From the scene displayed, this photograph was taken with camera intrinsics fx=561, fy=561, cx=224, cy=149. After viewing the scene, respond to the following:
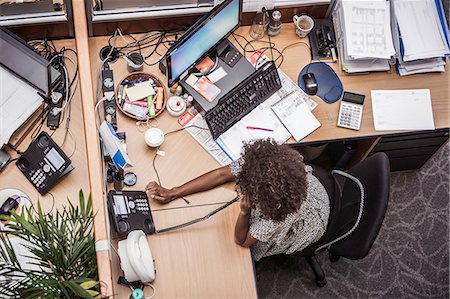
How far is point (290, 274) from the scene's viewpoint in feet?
9.29

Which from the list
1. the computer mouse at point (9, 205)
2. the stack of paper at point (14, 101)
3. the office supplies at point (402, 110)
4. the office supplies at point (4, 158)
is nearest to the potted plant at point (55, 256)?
the computer mouse at point (9, 205)

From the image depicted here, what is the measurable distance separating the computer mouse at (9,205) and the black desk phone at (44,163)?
0.09 metres

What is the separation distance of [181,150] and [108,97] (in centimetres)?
37

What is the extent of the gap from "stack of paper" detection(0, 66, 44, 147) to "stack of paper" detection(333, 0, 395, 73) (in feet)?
4.35

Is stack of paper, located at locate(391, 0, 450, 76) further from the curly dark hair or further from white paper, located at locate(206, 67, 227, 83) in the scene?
the curly dark hair

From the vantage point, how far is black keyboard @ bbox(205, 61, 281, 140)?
91.0 inches

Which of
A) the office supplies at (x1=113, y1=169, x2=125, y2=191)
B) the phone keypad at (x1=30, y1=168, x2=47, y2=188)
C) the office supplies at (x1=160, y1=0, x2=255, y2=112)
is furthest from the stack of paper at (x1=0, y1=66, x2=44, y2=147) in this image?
the office supplies at (x1=160, y1=0, x2=255, y2=112)

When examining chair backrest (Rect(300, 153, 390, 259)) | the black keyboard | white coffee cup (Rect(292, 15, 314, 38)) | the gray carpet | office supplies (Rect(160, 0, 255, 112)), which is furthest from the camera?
the gray carpet

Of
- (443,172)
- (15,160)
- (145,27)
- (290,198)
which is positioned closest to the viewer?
(290,198)

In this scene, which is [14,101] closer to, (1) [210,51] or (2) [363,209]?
(1) [210,51]

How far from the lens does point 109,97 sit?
2311 millimetres

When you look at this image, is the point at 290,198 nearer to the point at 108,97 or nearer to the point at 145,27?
the point at 108,97

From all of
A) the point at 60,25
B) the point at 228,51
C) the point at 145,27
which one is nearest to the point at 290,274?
the point at 228,51

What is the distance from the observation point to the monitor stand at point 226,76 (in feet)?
7.77
